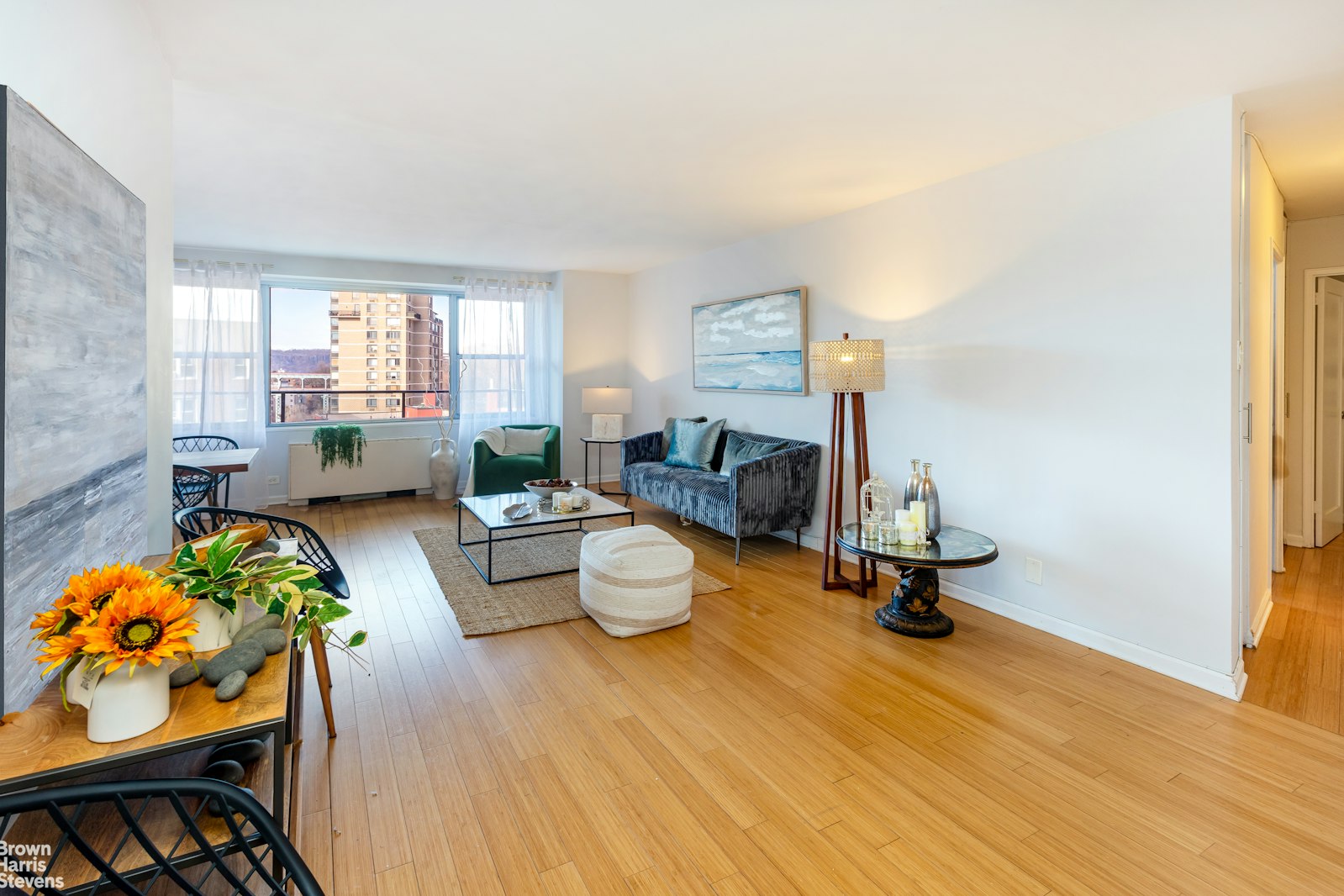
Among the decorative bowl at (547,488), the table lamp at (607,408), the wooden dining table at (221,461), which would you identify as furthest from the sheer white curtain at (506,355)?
the decorative bowl at (547,488)

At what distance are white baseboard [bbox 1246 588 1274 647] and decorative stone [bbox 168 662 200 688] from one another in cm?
409

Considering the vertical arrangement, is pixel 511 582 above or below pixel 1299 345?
below

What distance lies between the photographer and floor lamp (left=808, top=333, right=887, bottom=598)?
3.71 metres

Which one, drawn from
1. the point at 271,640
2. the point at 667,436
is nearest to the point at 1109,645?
the point at 271,640

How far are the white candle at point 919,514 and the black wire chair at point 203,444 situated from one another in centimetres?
550

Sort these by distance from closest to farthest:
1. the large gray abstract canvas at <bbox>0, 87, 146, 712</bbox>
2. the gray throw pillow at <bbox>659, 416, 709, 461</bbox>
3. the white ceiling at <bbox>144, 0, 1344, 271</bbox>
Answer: the large gray abstract canvas at <bbox>0, 87, 146, 712</bbox> < the white ceiling at <bbox>144, 0, 1344, 271</bbox> < the gray throw pillow at <bbox>659, 416, 709, 461</bbox>

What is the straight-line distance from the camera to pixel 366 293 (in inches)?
267

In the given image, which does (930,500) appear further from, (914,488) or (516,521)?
(516,521)

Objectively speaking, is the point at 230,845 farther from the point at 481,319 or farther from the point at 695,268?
the point at 481,319

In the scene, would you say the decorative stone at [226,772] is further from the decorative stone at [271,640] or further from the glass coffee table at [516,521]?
the glass coffee table at [516,521]

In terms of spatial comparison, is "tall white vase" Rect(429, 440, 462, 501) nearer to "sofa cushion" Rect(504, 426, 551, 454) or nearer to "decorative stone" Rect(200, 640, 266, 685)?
"sofa cushion" Rect(504, 426, 551, 454)

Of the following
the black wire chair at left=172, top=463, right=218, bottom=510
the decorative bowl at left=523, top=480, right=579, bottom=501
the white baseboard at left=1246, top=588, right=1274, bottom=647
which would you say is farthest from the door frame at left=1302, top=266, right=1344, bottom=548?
the black wire chair at left=172, top=463, right=218, bottom=510

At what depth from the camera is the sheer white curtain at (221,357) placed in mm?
5758

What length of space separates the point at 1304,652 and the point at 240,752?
13.8 ft
